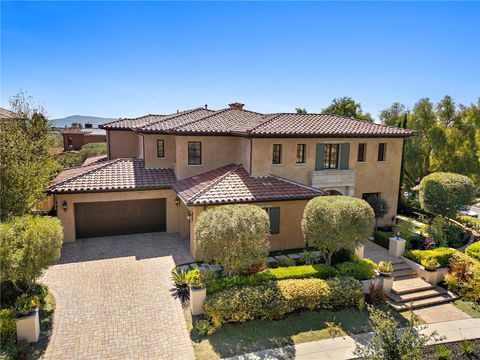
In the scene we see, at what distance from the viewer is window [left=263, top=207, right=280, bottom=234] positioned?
56.6 ft

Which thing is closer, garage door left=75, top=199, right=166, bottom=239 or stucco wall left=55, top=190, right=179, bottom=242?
stucco wall left=55, top=190, right=179, bottom=242

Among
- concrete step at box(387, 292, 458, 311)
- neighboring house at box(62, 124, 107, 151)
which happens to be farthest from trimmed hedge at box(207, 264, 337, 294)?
neighboring house at box(62, 124, 107, 151)

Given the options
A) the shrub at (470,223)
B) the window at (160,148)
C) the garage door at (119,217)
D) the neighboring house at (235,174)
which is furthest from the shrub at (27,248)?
the shrub at (470,223)

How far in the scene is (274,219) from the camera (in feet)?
57.1

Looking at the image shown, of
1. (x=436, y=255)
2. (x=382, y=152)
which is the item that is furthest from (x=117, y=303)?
(x=382, y=152)

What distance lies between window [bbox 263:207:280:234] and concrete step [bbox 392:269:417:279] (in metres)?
6.23

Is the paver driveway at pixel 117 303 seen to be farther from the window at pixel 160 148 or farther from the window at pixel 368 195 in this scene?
the window at pixel 368 195

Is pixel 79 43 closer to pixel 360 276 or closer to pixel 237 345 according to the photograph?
pixel 237 345

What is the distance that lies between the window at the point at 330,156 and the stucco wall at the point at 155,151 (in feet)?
34.1

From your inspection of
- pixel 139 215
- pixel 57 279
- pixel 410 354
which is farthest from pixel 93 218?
pixel 410 354

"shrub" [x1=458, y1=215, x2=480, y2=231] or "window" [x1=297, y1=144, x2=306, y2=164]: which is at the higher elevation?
"window" [x1=297, y1=144, x2=306, y2=164]

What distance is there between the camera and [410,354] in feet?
25.9

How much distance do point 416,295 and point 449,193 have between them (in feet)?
27.0

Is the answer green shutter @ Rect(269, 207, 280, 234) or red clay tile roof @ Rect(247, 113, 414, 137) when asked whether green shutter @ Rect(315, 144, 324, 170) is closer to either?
red clay tile roof @ Rect(247, 113, 414, 137)
